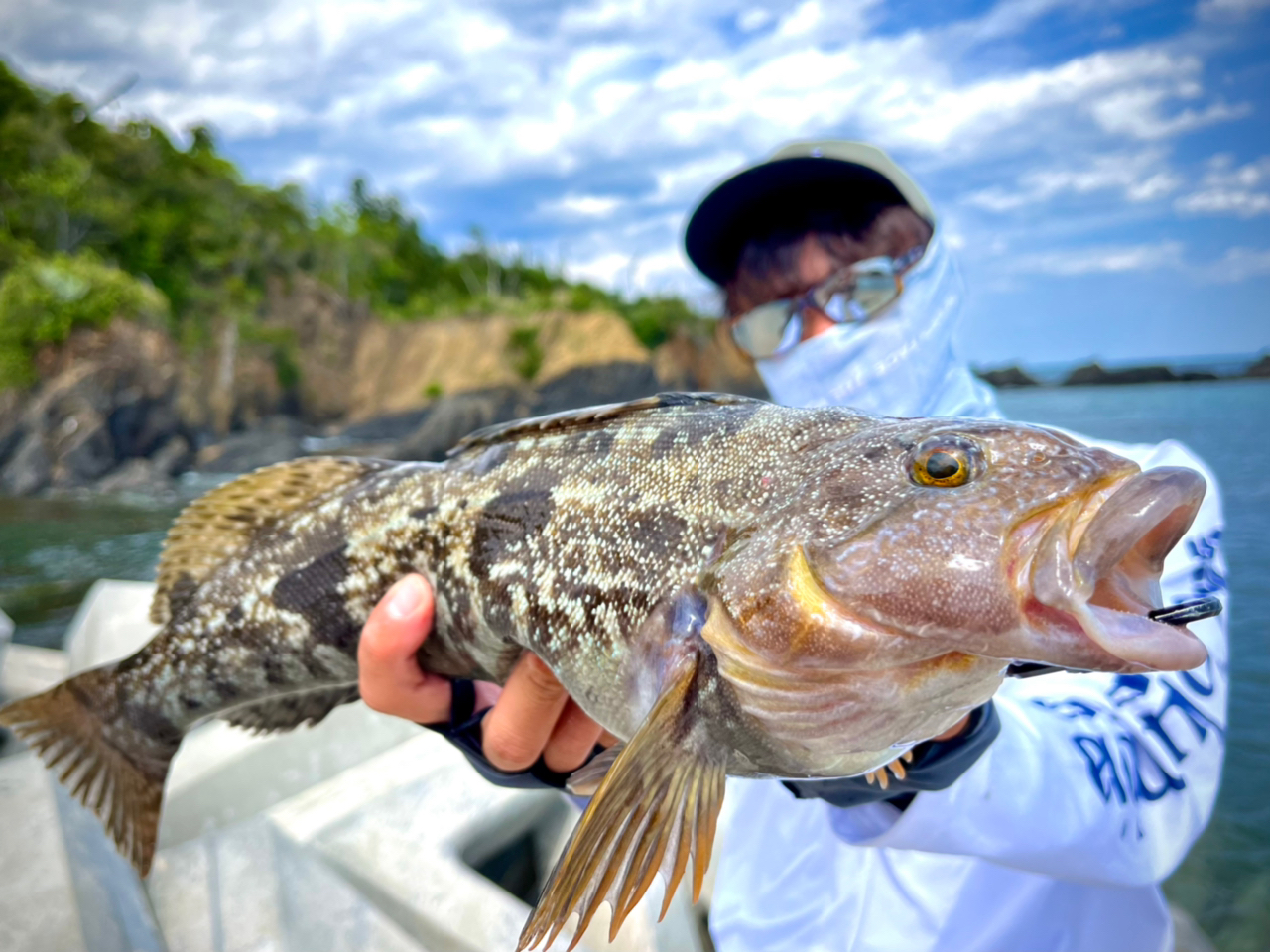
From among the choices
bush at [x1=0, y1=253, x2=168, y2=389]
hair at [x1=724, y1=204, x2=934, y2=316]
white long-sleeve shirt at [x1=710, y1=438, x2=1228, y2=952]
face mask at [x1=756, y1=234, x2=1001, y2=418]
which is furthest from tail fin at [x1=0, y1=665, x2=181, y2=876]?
bush at [x1=0, y1=253, x2=168, y2=389]

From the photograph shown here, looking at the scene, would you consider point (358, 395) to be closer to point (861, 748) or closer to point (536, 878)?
point (536, 878)

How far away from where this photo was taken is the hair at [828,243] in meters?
3.32

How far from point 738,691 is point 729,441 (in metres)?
0.55

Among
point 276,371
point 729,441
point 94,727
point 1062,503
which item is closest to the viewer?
point 1062,503

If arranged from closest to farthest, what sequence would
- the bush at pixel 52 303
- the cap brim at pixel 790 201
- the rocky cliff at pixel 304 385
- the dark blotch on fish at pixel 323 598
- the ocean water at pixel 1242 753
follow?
the dark blotch on fish at pixel 323 598 → the cap brim at pixel 790 201 → the ocean water at pixel 1242 753 → the rocky cliff at pixel 304 385 → the bush at pixel 52 303

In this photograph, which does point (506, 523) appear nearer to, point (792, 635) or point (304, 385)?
point (792, 635)

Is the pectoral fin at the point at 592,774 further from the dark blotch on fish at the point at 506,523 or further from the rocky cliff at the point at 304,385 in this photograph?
the rocky cliff at the point at 304,385

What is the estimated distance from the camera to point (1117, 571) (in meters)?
1.15

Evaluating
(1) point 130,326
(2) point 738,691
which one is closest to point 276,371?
(1) point 130,326

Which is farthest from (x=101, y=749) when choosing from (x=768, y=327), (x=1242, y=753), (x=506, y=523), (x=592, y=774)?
(x=1242, y=753)

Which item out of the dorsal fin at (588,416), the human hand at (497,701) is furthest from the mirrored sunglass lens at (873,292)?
the human hand at (497,701)

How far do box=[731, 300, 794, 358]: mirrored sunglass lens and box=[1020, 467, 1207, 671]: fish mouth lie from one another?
2.33m

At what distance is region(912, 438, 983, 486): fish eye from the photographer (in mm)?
1279

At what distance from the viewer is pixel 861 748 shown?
1345 mm
